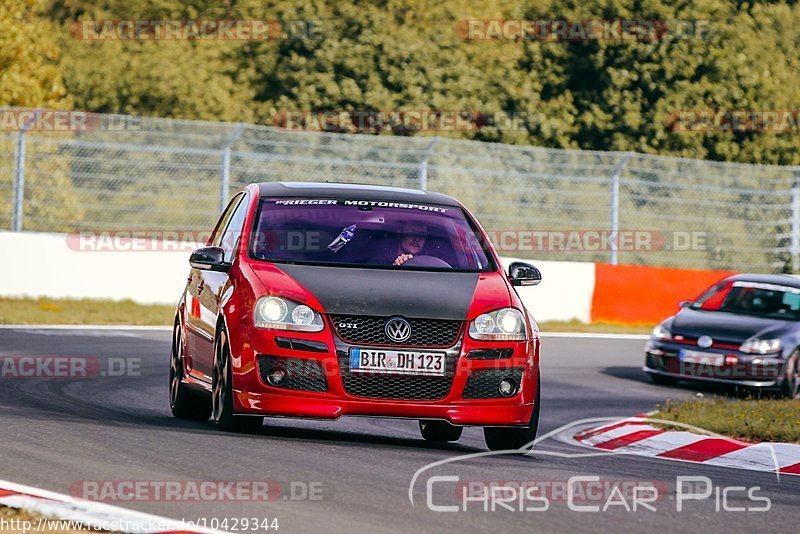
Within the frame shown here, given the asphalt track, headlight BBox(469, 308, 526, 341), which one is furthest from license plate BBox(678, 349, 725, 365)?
headlight BBox(469, 308, 526, 341)

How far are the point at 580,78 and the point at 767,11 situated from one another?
685 centimetres

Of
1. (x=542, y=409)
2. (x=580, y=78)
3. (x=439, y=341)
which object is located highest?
(x=580, y=78)

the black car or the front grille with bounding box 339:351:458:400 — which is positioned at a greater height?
the front grille with bounding box 339:351:458:400

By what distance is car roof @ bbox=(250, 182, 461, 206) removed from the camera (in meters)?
10.9


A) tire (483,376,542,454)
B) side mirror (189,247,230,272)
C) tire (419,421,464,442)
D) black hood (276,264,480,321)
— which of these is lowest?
tire (419,421,464,442)

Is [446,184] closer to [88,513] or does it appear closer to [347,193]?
[347,193]

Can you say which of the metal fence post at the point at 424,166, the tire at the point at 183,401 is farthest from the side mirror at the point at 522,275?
the metal fence post at the point at 424,166

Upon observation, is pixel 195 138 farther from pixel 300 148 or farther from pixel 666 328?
pixel 666 328

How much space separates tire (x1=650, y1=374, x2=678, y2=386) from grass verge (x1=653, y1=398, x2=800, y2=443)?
334 cm

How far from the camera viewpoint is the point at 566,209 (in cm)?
2623

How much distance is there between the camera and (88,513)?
6.83 m

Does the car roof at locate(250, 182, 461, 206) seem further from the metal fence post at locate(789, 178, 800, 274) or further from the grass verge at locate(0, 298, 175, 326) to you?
the metal fence post at locate(789, 178, 800, 274)

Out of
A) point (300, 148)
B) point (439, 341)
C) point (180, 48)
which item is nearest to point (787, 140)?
point (180, 48)

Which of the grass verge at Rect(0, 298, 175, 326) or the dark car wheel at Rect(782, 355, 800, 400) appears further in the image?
the grass verge at Rect(0, 298, 175, 326)
